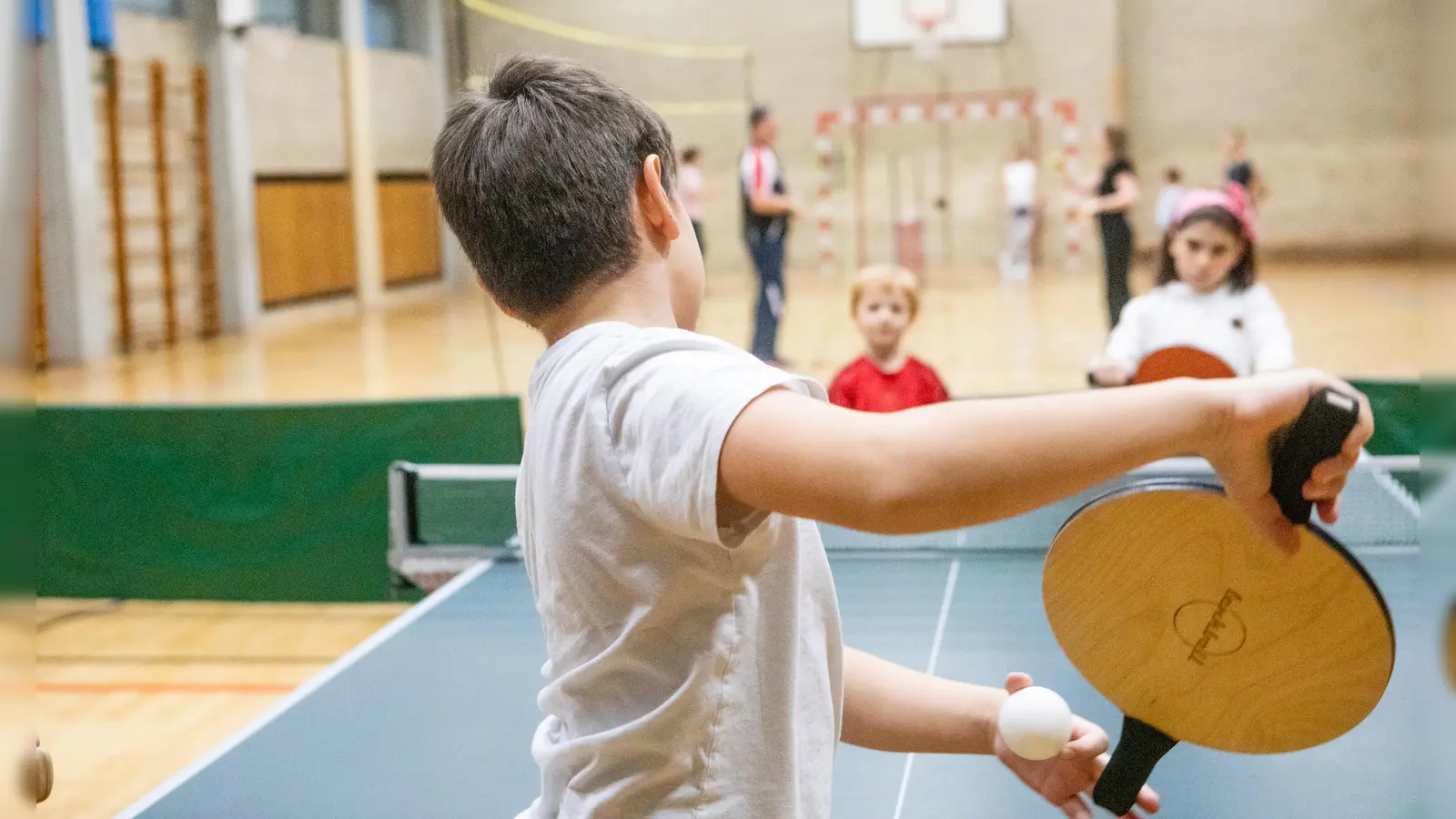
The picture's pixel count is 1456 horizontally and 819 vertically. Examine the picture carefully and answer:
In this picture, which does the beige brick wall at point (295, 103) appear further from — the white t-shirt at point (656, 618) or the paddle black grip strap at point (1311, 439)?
the paddle black grip strap at point (1311, 439)

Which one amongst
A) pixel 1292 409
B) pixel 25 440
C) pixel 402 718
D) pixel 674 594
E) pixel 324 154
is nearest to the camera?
pixel 25 440

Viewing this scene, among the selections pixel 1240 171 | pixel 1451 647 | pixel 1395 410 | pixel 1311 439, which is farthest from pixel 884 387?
pixel 1240 171

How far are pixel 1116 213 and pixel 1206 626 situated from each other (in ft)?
30.4

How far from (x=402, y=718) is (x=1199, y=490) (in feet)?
8.17

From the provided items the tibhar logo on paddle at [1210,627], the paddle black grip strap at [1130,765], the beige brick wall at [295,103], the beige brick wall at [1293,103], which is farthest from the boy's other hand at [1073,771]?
the beige brick wall at [1293,103]

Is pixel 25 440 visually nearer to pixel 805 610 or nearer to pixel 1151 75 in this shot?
pixel 805 610

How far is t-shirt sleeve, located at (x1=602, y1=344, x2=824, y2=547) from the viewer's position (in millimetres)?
928

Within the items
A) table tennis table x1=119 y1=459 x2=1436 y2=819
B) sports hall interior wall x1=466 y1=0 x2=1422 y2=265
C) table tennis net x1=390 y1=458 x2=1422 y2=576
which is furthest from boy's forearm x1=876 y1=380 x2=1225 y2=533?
sports hall interior wall x1=466 y1=0 x2=1422 y2=265

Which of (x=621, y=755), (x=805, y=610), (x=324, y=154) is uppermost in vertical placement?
(x=324, y=154)

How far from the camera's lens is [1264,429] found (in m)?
0.90

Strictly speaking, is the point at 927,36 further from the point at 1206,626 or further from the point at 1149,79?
the point at 1206,626

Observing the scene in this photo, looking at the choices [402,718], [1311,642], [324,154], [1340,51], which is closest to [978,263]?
[1340,51]

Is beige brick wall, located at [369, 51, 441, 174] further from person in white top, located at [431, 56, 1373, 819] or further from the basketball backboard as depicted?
person in white top, located at [431, 56, 1373, 819]

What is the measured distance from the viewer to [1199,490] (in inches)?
47.3
